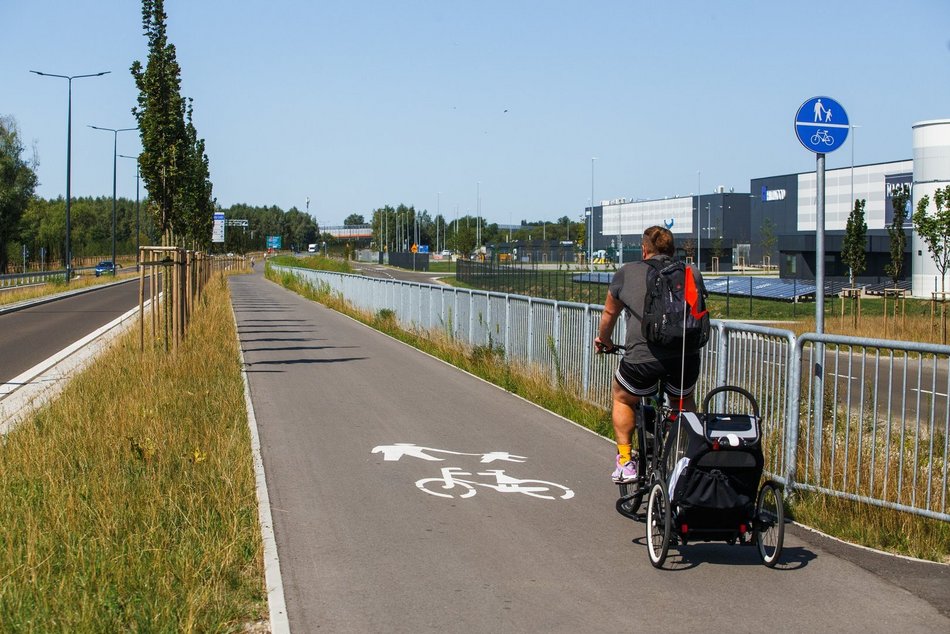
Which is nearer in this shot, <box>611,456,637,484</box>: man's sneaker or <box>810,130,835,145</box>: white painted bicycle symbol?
<box>611,456,637,484</box>: man's sneaker

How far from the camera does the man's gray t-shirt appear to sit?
257 inches

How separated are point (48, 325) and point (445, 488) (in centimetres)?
2282

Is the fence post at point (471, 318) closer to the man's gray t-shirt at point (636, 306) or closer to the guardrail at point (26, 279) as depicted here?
the man's gray t-shirt at point (636, 306)

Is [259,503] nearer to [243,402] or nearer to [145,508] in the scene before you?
[145,508]

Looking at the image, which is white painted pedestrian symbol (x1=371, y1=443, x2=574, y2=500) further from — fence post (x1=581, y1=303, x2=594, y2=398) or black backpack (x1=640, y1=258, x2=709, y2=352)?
fence post (x1=581, y1=303, x2=594, y2=398)

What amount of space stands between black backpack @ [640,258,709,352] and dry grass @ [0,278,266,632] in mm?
2715

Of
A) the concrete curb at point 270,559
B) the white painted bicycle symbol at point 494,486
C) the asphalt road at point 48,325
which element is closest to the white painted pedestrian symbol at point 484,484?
the white painted bicycle symbol at point 494,486

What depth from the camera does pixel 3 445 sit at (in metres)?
8.96

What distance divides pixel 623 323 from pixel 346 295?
90.2 ft

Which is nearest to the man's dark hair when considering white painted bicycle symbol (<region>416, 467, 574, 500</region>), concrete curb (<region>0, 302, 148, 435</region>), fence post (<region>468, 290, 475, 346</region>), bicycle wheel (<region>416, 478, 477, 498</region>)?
white painted bicycle symbol (<region>416, 467, 574, 500</region>)

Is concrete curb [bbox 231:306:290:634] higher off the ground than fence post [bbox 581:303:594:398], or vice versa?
fence post [bbox 581:303:594:398]

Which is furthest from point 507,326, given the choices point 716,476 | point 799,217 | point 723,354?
point 799,217

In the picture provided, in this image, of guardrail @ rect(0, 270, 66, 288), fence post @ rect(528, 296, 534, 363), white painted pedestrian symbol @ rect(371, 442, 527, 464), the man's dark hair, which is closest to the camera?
the man's dark hair

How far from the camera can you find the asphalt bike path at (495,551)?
203 inches
